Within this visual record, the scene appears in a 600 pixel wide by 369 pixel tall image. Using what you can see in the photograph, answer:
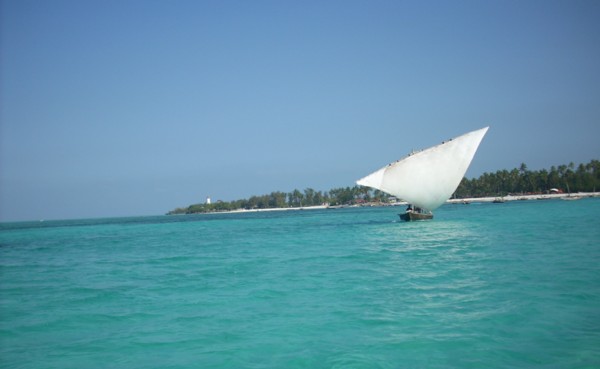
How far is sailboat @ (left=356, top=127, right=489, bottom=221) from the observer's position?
35.8m

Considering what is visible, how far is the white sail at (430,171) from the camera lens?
35.8 m

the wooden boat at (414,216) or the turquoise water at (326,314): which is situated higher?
the wooden boat at (414,216)

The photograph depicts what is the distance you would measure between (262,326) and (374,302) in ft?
9.09

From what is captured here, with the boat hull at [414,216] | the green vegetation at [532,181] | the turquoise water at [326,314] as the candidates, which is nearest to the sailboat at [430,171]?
the boat hull at [414,216]

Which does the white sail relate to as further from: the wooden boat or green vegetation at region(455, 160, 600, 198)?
green vegetation at region(455, 160, 600, 198)

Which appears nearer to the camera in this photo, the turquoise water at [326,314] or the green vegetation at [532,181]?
the turquoise water at [326,314]

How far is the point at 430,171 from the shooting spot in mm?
36969

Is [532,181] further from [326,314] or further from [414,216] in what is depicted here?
[326,314]

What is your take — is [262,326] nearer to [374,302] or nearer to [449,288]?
[374,302]

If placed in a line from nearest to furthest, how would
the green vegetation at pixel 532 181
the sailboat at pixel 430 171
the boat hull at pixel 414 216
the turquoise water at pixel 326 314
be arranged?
the turquoise water at pixel 326 314, the sailboat at pixel 430 171, the boat hull at pixel 414 216, the green vegetation at pixel 532 181

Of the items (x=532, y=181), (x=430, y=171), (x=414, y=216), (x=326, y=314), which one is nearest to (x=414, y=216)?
(x=414, y=216)

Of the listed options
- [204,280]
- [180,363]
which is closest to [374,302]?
[180,363]

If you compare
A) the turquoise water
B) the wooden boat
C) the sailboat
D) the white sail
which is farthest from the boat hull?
the turquoise water

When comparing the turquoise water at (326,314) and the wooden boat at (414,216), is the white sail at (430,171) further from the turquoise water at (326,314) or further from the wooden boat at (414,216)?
the turquoise water at (326,314)
